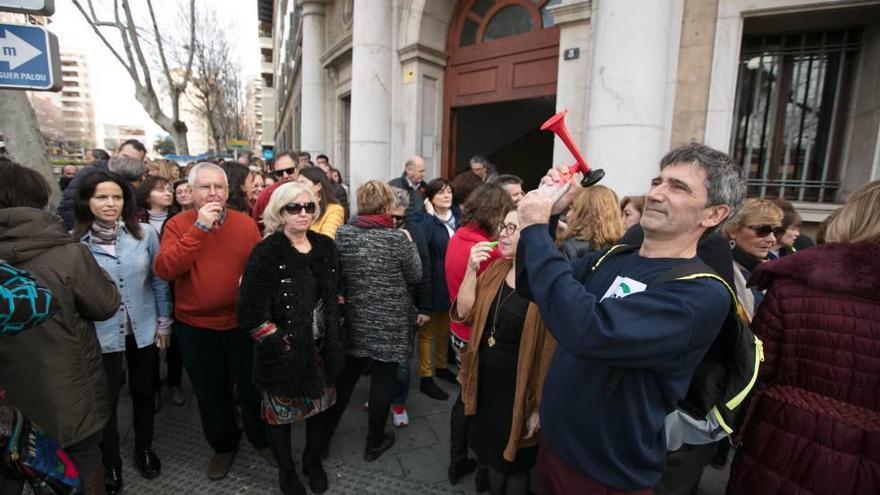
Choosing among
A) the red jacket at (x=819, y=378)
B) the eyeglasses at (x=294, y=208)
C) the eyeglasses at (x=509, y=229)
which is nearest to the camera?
the red jacket at (x=819, y=378)

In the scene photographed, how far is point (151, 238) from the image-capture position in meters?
3.05

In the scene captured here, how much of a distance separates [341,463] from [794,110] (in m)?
6.30

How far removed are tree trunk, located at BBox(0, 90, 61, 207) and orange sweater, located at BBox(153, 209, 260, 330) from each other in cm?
390

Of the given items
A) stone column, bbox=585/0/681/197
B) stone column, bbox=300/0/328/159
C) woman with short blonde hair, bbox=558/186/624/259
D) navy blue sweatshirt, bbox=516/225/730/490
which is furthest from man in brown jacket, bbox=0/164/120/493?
stone column, bbox=300/0/328/159

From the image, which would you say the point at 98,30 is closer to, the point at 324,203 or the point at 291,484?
the point at 324,203

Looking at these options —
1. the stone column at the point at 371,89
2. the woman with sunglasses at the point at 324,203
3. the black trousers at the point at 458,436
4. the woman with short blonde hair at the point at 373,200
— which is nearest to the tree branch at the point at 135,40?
the stone column at the point at 371,89

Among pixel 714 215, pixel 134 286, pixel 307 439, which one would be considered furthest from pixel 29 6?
pixel 714 215

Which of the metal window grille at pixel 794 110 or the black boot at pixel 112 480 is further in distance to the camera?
the metal window grille at pixel 794 110

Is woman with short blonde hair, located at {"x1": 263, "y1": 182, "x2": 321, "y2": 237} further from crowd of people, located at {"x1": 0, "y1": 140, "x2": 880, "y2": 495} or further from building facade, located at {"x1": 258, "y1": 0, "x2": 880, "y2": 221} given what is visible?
building facade, located at {"x1": 258, "y1": 0, "x2": 880, "y2": 221}

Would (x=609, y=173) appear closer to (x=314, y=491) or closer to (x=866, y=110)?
(x=866, y=110)

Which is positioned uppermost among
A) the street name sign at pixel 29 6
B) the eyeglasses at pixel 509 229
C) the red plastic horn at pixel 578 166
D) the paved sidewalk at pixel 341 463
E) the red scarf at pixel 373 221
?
the street name sign at pixel 29 6

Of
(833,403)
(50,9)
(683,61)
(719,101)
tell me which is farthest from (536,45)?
(833,403)

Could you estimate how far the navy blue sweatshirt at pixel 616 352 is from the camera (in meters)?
1.33

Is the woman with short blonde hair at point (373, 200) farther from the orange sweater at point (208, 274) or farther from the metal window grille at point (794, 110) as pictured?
the metal window grille at point (794, 110)
